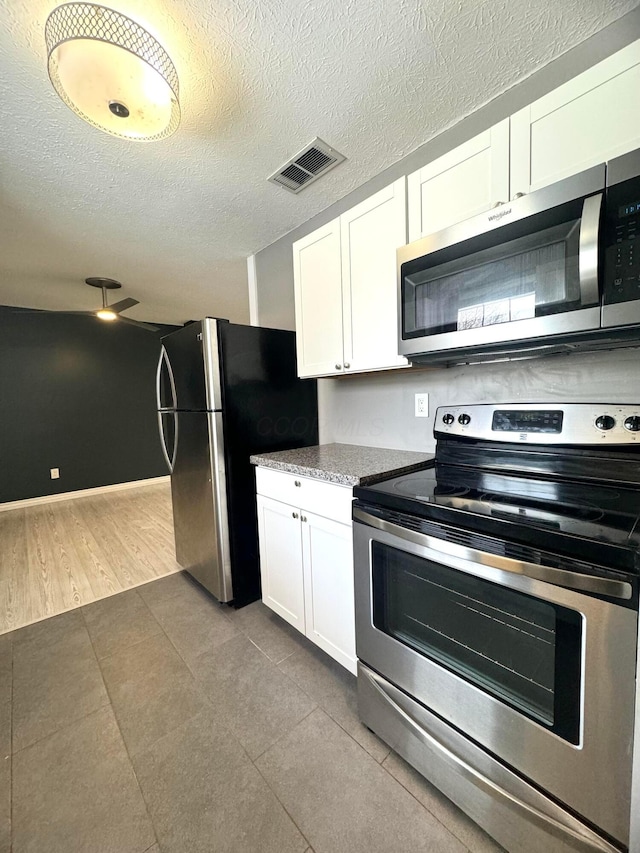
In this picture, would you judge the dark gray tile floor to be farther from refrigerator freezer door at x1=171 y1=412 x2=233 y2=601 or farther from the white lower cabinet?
refrigerator freezer door at x1=171 y1=412 x2=233 y2=601

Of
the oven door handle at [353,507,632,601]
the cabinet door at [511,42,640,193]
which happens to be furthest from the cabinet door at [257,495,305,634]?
the cabinet door at [511,42,640,193]

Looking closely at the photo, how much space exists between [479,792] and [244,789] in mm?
733

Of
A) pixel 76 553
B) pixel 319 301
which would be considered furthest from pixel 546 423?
pixel 76 553

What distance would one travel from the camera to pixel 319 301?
1853 mm

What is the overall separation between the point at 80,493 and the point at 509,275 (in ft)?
18.2

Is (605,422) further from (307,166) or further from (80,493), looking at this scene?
(80,493)

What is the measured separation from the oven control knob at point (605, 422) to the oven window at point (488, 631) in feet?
2.16

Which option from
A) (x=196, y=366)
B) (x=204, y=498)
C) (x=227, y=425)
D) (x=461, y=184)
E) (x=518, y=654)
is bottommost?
(x=518, y=654)

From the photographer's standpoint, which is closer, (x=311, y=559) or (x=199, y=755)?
(x=199, y=755)

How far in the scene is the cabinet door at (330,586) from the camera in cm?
140

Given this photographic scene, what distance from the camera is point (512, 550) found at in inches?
32.7

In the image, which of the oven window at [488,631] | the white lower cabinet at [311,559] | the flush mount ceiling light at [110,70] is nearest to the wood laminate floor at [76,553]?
the white lower cabinet at [311,559]

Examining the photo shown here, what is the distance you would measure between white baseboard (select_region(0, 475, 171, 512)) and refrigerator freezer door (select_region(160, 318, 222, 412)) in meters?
3.58

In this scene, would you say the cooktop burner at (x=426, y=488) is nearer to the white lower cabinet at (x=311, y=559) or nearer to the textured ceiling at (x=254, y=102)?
the white lower cabinet at (x=311, y=559)
